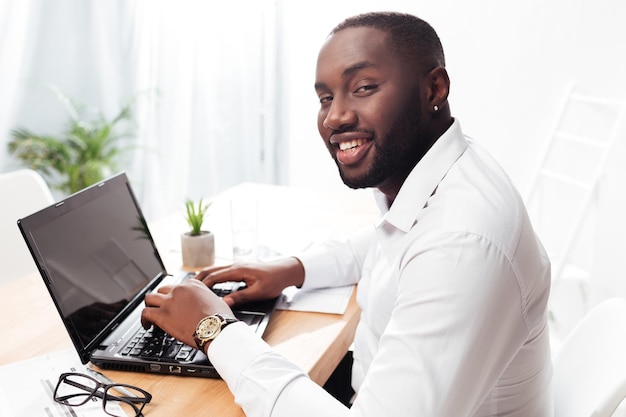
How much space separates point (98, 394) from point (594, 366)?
783 millimetres

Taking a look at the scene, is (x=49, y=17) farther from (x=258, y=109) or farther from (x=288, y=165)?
(x=288, y=165)

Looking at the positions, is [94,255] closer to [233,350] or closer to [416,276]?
[233,350]

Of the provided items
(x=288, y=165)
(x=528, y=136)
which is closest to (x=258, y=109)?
(x=288, y=165)

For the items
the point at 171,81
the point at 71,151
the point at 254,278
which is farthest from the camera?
the point at 171,81

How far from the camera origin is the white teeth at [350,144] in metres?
0.95

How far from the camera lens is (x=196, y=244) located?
1416mm

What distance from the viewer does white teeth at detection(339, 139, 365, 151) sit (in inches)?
37.5

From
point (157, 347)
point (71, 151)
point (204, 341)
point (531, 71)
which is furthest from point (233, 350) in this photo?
point (71, 151)

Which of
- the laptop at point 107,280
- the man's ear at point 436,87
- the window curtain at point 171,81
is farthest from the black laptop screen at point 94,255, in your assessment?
the window curtain at point 171,81

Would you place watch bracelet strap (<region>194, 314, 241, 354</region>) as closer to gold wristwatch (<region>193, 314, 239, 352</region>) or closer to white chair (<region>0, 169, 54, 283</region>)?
gold wristwatch (<region>193, 314, 239, 352</region>)

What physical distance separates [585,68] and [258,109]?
6.45 feet

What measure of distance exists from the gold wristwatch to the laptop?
0.14 ft

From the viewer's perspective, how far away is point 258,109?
151 inches

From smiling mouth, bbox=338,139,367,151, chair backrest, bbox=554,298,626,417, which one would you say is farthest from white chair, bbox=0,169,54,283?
chair backrest, bbox=554,298,626,417
